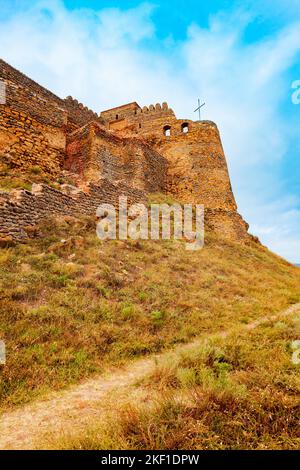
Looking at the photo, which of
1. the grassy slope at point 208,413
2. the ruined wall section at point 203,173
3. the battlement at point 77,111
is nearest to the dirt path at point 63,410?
the grassy slope at point 208,413

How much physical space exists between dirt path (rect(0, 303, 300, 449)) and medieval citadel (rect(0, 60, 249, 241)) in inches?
219

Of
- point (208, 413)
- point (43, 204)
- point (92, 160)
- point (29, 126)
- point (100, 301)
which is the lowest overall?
point (208, 413)

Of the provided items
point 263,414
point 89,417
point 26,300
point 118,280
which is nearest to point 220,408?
point 263,414

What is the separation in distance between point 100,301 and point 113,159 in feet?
40.0

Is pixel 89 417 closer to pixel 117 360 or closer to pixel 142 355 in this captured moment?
pixel 117 360

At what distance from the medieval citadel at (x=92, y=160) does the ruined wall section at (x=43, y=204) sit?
0.03 metres

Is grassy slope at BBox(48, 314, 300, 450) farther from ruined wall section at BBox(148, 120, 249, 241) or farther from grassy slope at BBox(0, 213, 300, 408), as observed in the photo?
ruined wall section at BBox(148, 120, 249, 241)

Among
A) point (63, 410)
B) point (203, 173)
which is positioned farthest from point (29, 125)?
point (63, 410)

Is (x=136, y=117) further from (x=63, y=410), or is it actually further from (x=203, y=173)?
(x=63, y=410)

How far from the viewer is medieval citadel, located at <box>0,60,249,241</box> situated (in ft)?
35.4

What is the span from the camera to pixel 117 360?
5.27 meters

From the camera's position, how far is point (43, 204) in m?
10.1

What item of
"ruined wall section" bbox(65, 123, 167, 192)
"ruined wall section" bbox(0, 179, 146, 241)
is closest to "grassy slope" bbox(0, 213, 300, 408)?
"ruined wall section" bbox(0, 179, 146, 241)

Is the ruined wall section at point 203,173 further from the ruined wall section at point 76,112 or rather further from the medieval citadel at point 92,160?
the ruined wall section at point 76,112
